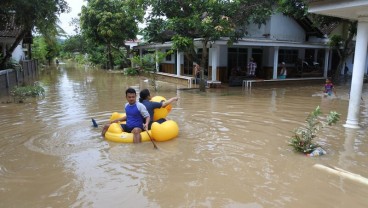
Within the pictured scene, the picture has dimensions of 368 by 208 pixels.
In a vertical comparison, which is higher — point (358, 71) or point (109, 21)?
point (109, 21)

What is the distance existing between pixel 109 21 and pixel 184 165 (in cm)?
2645

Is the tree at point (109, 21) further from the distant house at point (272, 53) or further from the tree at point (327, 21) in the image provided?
the tree at point (327, 21)

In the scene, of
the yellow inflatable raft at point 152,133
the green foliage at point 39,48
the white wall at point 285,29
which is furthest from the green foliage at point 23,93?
the green foliage at point 39,48

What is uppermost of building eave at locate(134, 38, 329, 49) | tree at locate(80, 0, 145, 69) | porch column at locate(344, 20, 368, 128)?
tree at locate(80, 0, 145, 69)

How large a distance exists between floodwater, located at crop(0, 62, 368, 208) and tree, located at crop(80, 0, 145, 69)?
20648mm

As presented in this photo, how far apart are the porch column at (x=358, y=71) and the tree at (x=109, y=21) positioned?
22.6m

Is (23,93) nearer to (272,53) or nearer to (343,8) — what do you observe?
(343,8)

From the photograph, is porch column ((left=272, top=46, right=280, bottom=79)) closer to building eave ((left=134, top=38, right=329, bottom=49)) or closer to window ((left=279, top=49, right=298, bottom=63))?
building eave ((left=134, top=38, right=329, bottom=49))

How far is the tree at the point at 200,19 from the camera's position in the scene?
1492 centimetres

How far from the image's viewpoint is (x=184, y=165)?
19.9ft

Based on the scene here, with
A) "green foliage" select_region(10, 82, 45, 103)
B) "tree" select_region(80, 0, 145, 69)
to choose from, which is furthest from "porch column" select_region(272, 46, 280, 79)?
"tree" select_region(80, 0, 145, 69)

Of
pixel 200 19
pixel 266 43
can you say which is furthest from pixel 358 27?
pixel 266 43

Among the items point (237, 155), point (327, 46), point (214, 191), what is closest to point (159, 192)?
point (214, 191)

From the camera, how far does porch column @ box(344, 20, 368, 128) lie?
27.3 ft
